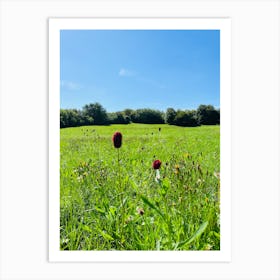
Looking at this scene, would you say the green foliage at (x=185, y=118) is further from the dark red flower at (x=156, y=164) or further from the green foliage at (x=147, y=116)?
the dark red flower at (x=156, y=164)

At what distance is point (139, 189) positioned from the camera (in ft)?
7.20

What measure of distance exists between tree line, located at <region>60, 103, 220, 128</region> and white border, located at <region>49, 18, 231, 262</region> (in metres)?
0.09

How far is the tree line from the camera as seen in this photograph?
216 centimetres

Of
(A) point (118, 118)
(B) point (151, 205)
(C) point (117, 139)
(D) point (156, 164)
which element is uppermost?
(A) point (118, 118)

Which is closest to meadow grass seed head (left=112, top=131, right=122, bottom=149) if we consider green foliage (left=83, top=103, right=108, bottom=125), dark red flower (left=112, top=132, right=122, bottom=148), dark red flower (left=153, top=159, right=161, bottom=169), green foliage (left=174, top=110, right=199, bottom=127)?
dark red flower (left=112, top=132, right=122, bottom=148)

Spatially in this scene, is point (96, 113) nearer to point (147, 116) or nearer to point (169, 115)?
point (147, 116)

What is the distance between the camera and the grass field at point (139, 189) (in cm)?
207

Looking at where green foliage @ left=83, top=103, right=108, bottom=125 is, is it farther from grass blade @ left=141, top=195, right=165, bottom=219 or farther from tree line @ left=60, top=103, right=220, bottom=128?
grass blade @ left=141, top=195, right=165, bottom=219
